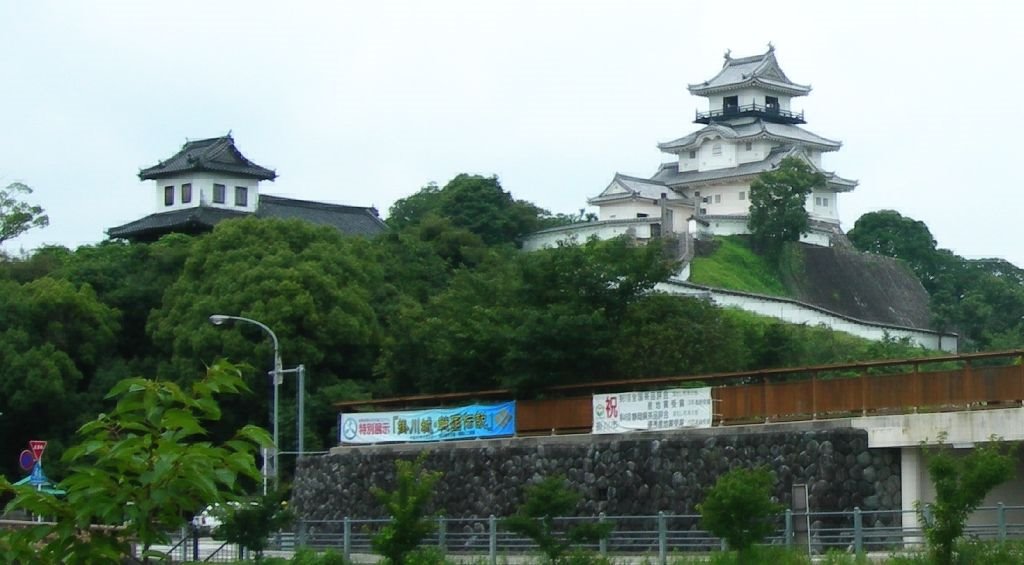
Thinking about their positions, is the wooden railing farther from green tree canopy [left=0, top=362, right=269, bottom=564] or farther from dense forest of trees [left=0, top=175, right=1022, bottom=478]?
green tree canopy [left=0, top=362, right=269, bottom=564]

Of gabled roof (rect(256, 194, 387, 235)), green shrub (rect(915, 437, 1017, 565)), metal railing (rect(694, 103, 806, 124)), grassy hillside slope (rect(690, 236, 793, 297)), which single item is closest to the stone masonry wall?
green shrub (rect(915, 437, 1017, 565))

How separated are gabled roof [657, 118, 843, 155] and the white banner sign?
71337 millimetres

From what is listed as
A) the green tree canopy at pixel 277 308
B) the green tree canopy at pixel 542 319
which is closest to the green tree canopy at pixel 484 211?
the green tree canopy at pixel 277 308

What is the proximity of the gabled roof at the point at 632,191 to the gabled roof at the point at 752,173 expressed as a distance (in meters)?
2.41

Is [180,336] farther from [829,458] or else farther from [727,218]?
[727,218]

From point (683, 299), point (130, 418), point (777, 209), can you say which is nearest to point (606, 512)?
point (683, 299)

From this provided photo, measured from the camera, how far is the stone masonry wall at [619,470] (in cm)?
2883

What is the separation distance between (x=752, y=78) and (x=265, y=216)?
4043cm

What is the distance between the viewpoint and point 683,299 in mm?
41469

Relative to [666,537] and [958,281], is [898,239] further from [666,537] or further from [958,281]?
[666,537]

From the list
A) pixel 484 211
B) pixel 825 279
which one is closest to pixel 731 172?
pixel 825 279

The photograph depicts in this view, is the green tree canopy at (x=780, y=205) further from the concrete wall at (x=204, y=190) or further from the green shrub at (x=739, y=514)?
the green shrub at (x=739, y=514)

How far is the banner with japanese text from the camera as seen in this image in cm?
3662

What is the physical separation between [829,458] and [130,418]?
916 inches
